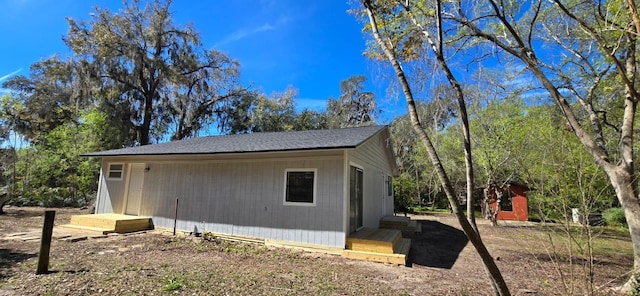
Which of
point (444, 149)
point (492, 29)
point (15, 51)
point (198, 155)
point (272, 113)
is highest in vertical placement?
point (15, 51)

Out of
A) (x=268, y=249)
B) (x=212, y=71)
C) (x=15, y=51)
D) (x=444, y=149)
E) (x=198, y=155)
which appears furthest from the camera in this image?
(x=212, y=71)

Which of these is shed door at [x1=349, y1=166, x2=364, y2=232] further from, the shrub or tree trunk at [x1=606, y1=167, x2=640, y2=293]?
the shrub

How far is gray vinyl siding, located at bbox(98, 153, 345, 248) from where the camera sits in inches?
276

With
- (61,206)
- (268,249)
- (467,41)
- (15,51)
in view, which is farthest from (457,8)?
(15,51)

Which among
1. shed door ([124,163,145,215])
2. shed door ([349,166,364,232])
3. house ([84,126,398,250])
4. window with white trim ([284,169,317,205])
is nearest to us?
house ([84,126,398,250])

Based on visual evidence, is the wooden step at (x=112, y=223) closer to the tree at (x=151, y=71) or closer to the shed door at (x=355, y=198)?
the shed door at (x=355, y=198)

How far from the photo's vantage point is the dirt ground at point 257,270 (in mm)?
4141

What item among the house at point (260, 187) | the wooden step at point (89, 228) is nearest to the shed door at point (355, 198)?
the house at point (260, 187)

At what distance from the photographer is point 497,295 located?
231 centimetres

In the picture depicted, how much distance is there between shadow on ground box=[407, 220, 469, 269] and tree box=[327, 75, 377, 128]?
14.6 metres

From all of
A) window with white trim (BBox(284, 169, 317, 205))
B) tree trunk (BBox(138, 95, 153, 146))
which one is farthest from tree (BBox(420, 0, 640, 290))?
tree trunk (BBox(138, 95, 153, 146))

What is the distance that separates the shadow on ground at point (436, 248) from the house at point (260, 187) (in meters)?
1.57

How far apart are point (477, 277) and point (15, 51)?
23.1m

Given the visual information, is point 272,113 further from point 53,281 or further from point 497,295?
point 497,295
